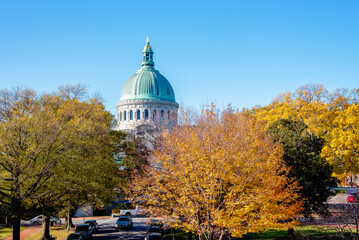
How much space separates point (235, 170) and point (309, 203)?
13228 mm

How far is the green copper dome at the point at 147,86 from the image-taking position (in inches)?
4109

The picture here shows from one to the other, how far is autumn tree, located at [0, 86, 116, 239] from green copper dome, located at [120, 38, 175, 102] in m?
73.8

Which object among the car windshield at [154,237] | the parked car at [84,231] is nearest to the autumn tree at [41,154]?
the parked car at [84,231]

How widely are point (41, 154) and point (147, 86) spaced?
80100 mm

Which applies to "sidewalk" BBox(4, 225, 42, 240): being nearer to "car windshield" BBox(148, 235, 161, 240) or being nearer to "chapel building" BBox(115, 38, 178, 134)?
"car windshield" BBox(148, 235, 161, 240)

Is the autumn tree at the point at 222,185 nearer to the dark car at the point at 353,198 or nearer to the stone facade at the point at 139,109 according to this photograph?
the dark car at the point at 353,198

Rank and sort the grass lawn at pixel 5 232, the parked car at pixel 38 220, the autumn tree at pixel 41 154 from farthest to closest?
the parked car at pixel 38 220 → the grass lawn at pixel 5 232 → the autumn tree at pixel 41 154

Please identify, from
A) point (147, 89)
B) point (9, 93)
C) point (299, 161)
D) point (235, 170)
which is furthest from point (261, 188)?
point (147, 89)

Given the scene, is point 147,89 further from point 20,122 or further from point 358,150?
point 20,122

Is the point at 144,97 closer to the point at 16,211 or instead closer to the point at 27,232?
the point at 27,232

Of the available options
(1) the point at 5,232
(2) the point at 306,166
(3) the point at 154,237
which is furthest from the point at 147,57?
(3) the point at 154,237

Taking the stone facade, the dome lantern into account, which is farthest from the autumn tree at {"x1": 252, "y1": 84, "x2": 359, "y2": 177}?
the dome lantern

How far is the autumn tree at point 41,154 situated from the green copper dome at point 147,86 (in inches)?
2905

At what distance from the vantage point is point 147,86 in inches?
4122
